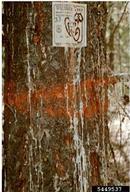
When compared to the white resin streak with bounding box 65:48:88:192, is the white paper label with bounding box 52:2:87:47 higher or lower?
higher

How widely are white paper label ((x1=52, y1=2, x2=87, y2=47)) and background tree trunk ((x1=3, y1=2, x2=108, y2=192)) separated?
2 cm

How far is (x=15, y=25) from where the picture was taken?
1509 millimetres

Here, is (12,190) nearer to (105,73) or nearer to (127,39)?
(105,73)

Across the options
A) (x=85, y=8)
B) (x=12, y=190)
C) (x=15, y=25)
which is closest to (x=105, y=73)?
(x=85, y=8)

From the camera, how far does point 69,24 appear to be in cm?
150

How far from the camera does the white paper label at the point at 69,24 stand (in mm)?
1496

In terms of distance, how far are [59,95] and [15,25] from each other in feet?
0.83

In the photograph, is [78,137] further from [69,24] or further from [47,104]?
[69,24]

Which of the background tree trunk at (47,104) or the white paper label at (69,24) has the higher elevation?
the white paper label at (69,24)

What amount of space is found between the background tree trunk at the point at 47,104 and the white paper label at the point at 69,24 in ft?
0.05

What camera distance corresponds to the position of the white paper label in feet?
4.91

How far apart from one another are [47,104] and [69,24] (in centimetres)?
25

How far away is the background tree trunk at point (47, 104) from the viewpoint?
150 centimetres

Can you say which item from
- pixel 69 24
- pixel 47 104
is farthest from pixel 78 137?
pixel 69 24
